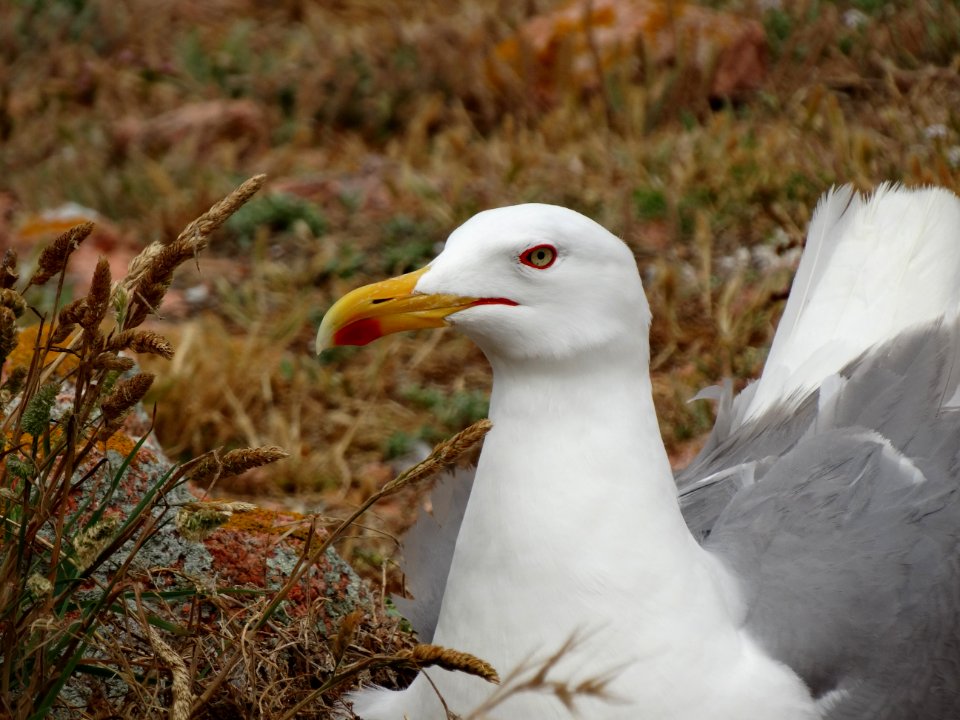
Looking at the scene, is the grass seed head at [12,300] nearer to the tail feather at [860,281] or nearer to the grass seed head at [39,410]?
the grass seed head at [39,410]

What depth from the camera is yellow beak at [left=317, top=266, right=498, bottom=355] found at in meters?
2.36

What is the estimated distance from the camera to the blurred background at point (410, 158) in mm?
4926

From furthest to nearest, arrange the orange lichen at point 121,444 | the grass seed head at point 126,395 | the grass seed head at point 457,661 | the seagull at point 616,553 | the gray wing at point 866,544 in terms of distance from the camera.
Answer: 1. the orange lichen at point 121,444
2. the gray wing at point 866,544
3. the seagull at point 616,553
4. the grass seed head at point 126,395
5. the grass seed head at point 457,661

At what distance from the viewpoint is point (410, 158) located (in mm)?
7133

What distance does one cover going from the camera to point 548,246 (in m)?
2.38

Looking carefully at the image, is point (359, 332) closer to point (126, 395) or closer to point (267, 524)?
point (126, 395)

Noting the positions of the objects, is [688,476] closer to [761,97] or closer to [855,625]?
[855,625]

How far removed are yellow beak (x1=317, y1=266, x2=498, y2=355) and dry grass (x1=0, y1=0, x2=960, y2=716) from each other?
1053 millimetres

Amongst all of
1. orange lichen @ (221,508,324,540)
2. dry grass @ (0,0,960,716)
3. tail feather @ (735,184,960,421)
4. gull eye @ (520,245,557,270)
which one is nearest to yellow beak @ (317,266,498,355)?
gull eye @ (520,245,557,270)

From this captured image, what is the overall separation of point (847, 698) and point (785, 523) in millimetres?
382

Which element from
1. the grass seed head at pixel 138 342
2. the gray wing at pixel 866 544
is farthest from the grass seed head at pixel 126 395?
the gray wing at pixel 866 544

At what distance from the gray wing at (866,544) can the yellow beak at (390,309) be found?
76 centimetres

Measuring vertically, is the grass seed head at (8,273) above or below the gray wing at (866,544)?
above

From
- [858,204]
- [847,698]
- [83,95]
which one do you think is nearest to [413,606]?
[847,698]
